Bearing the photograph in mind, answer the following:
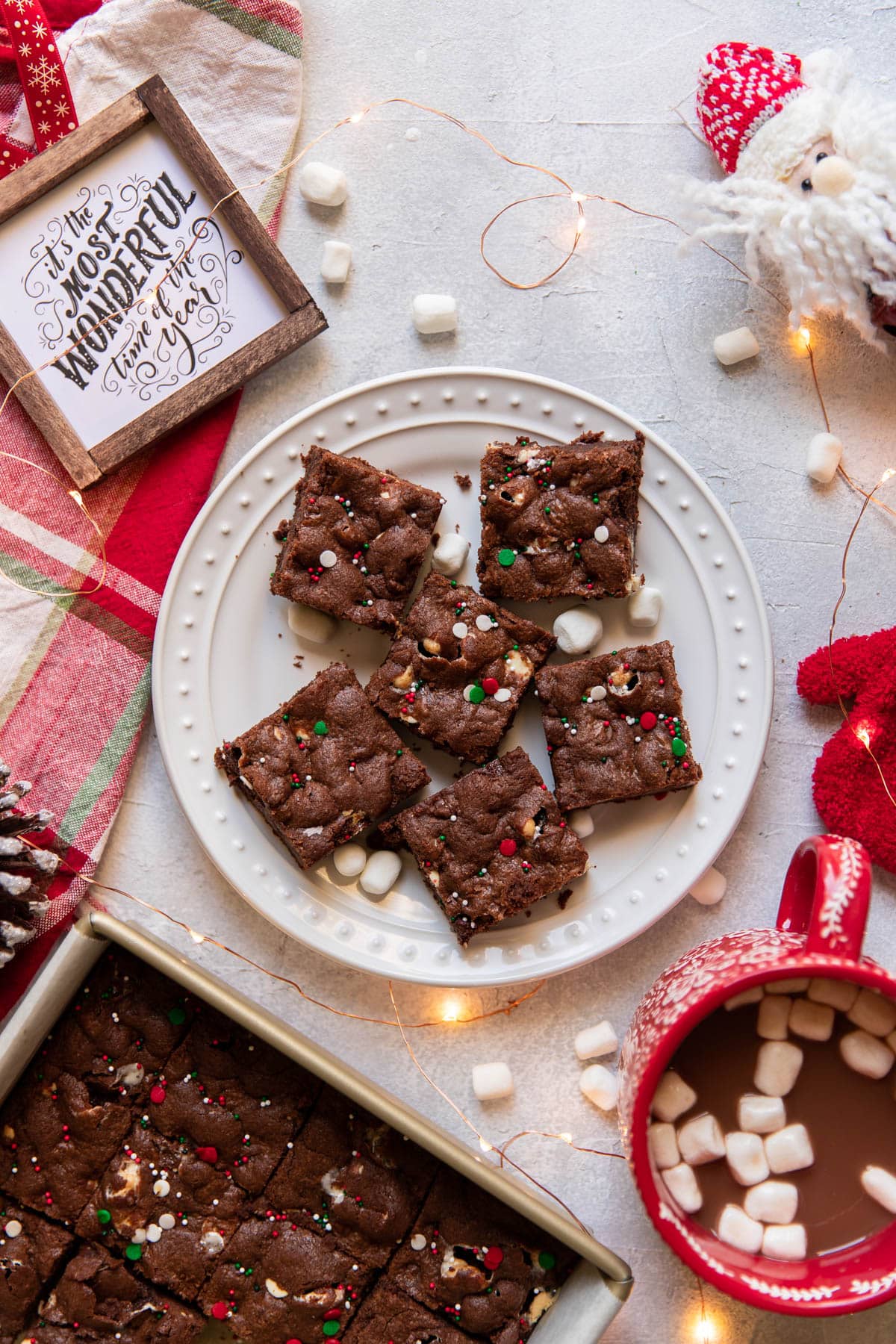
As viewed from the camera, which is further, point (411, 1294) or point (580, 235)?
point (580, 235)

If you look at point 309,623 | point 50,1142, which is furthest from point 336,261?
point 50,1142

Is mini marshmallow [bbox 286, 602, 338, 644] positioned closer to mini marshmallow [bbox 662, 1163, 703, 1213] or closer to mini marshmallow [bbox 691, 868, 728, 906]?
mini marshmallow [bbox 691, 868, 728, 906]

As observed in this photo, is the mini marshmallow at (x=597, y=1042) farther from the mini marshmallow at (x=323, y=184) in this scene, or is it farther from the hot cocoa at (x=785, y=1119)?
the mini marshmallow at (x=323, y=184)

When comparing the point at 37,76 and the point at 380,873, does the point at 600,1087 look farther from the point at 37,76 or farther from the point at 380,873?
the point at 37,76

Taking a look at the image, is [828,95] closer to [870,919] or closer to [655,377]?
[655,377]

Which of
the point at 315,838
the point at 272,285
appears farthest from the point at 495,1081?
the point at 272,285

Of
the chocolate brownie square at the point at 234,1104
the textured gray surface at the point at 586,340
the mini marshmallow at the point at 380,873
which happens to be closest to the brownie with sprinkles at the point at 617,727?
the textured gray surface at the point at 586,340
